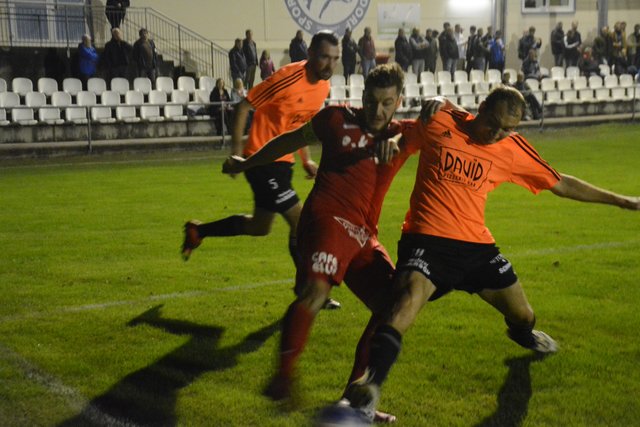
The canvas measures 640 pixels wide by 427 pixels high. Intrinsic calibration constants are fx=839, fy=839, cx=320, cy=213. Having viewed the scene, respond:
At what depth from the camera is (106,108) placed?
2066cm

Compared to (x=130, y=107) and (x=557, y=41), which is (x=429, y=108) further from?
(x=557, y=41)

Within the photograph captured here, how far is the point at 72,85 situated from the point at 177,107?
280 cm

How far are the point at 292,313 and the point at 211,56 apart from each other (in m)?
23.0

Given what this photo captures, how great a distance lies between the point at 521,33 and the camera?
3228cm

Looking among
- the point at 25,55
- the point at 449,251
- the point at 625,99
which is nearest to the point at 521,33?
the point at 625,99

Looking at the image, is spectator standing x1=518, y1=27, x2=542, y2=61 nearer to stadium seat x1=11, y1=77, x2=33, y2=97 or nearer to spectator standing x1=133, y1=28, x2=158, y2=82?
spectator standing x1=133, y1=28, x2=158, y2=82

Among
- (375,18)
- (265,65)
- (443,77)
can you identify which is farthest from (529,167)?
(375,18)

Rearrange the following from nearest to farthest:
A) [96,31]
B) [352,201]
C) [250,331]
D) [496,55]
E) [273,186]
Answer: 1. [352,201]
2. [250,331]
3. [273,186]
4. [96,31]
5. [496,55]

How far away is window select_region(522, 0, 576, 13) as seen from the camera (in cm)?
3234

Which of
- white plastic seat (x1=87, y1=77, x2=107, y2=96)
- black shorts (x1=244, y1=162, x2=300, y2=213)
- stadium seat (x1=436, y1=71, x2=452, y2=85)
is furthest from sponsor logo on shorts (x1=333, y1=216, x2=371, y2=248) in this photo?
stadium seat (x1=436, y1=71, x2=452, y2=85)

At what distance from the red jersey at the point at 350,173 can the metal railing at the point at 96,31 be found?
20.4 meters

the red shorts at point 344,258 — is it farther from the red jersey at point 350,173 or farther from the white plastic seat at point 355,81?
the white plastic seat at point 355,81

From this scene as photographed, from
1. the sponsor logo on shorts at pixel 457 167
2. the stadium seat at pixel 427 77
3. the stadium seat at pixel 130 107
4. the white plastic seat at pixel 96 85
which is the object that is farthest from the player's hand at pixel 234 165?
the stadium seat at pixel 427 77

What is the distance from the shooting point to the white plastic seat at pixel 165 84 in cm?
2269
